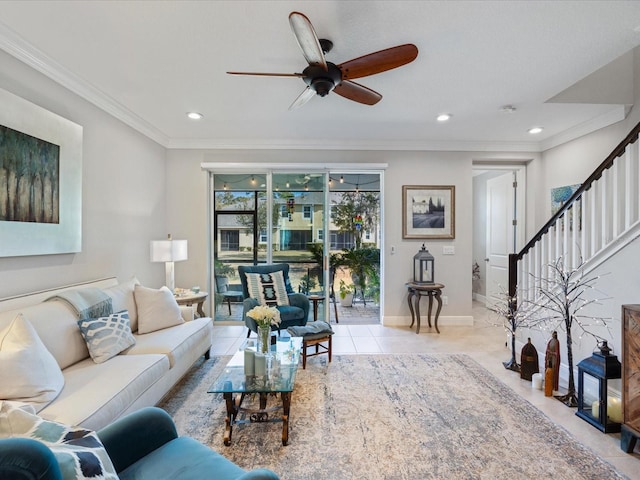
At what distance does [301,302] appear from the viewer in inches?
151

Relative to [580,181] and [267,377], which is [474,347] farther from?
[267,377]

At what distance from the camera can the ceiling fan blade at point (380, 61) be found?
185cm

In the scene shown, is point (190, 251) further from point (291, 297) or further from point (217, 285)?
point (291, 297)

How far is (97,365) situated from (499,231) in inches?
223

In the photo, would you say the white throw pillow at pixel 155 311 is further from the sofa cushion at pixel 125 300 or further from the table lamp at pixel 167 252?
the table lamp at pixel 167 252

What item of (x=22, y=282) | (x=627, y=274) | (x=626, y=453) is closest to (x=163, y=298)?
(x=22, y=282)

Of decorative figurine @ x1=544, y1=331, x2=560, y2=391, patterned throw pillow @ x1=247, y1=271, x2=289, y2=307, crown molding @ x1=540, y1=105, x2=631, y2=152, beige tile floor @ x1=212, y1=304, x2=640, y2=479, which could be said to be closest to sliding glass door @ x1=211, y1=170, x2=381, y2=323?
beige tile floor @ x1=212, y1=304, x2=640, y2=479

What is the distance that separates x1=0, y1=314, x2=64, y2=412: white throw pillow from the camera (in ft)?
5.09

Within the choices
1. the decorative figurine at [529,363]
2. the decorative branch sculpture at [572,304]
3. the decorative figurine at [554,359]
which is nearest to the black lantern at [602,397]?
the decorative branch sculpture at [572,304]

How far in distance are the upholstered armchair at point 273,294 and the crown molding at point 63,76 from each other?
2.11 metres

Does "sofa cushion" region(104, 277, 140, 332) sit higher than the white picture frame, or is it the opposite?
the white picture frame

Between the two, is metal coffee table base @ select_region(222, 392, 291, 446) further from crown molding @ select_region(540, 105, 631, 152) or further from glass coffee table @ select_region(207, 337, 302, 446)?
crown molding @ select_region(540, 105, 631, 152)

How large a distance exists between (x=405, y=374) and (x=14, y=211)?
3.37 meters

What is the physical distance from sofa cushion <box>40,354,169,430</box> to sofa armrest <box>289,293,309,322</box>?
173 centimetres
